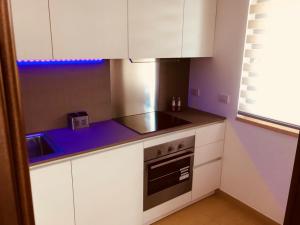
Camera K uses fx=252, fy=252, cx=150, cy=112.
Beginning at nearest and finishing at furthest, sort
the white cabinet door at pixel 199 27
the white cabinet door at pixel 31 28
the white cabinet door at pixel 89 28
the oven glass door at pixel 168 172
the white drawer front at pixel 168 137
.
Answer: the white cabinet door at pixel 31 28, the white cabinet door at pixel 89 28, the white drawer front at pixel 168 137, the oven glass door at pixel 168 172, the white cabinet door at pixel 199 27

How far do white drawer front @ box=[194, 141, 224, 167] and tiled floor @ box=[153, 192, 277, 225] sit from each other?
48cm

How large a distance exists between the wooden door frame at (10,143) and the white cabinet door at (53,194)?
40.7 inches

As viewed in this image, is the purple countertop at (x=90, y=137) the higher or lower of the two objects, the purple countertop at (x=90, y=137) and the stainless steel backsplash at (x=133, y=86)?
the lower

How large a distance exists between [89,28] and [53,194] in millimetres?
1164

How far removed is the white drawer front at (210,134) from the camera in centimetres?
241

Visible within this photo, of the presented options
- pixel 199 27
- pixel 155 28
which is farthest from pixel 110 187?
pixel 199 27

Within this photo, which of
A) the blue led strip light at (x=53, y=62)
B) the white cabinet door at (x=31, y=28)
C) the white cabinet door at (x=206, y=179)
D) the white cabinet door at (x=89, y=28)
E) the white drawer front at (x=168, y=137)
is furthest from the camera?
the white cabinet door at (x=206, y=179)

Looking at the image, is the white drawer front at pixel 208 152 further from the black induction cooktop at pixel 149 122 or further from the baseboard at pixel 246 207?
the baseboard at pixel 246 207

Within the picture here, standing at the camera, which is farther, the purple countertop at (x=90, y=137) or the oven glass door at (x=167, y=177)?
the oven glass door at (x=167, y=177)

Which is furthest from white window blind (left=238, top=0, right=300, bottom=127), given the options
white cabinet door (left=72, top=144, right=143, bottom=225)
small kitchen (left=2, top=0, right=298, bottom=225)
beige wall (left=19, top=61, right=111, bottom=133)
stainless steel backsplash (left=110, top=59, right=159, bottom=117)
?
beige wall (left=19, top=61, right=111, bottom=133)

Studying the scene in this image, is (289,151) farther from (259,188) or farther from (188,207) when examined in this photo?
(188,207)

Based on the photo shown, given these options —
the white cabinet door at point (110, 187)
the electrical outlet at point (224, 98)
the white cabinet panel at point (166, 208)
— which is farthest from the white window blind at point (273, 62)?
the white cabinet door at point (110, 187)

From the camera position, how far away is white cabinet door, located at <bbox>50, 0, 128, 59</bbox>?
167 centimetres

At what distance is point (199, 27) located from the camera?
2424mm
